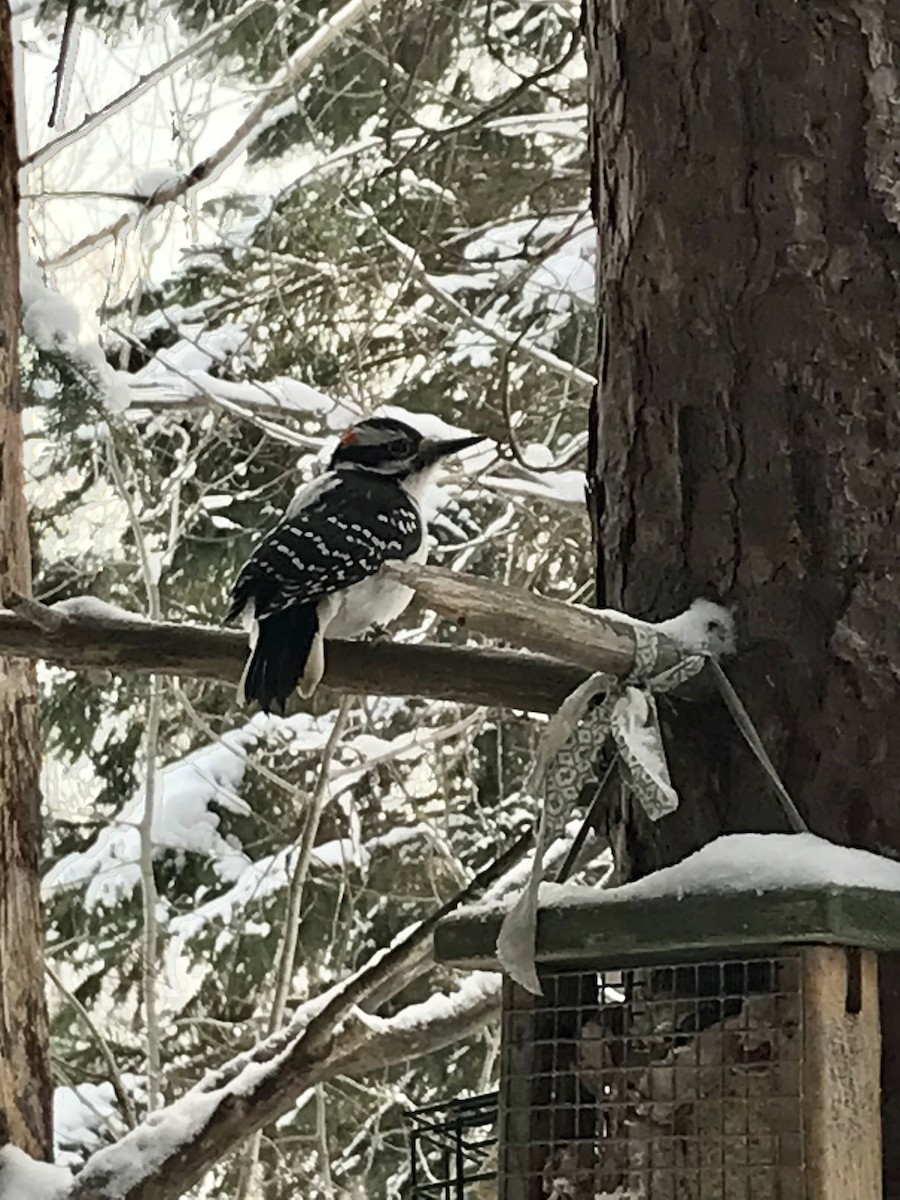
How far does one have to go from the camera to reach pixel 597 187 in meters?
1.77

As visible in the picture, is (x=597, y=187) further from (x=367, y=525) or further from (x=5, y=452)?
(x=5, y=452)

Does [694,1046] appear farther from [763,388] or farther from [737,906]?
[763,388]

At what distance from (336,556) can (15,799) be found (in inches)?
27.5

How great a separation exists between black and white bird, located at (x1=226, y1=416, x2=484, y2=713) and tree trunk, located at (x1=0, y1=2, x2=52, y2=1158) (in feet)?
1.39

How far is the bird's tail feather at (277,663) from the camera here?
256 centimetres

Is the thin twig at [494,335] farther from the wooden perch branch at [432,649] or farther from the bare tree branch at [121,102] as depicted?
the wooden perch branch at [432,649]

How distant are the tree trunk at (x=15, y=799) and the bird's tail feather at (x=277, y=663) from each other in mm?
538

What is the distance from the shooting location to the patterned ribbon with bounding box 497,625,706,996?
1323 mm

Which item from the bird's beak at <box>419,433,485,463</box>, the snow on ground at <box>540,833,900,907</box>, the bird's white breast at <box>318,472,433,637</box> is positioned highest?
the bird's beak at <box>419,433,485,463</box>

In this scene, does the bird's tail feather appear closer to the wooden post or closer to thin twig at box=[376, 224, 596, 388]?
the wooden post

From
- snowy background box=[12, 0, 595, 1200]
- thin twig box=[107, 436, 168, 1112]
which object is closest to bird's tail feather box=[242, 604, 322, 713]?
thin twig box=[107, 436, 168, 1112]

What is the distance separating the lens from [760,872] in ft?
3.88

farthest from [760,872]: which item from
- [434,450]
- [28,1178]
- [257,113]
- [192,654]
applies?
[257,113]

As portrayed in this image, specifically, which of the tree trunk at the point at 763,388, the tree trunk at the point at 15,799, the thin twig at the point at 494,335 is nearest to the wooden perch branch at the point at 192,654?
the tree trunk at the point at 763,388
